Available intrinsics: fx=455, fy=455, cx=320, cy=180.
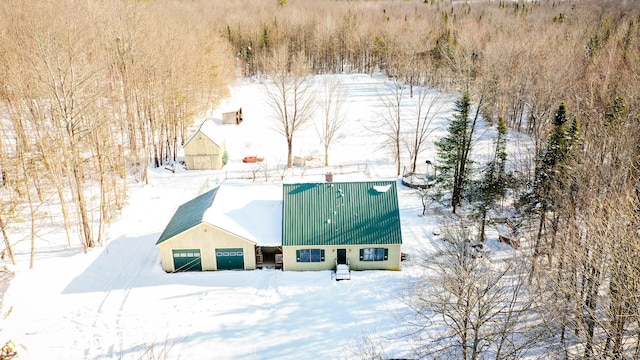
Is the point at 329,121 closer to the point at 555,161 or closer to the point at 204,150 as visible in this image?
the point at 204,150

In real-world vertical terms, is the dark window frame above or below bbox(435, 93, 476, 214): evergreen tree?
below

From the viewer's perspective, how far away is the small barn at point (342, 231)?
25.1 metres

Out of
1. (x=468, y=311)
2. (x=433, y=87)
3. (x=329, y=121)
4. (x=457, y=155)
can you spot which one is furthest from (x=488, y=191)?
(x=433, y=87)

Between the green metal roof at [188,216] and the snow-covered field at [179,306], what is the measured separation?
2084 millimetres

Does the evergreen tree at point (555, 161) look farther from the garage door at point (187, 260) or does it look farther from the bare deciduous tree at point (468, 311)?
the garage door at point (187, 260)

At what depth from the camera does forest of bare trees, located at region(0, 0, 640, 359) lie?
17.1 meters

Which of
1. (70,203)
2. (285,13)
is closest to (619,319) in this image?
(70,203)

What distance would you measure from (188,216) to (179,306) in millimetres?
5819

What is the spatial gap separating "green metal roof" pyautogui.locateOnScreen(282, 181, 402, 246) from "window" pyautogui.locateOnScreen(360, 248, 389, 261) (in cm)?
57

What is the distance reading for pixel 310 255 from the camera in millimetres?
25344

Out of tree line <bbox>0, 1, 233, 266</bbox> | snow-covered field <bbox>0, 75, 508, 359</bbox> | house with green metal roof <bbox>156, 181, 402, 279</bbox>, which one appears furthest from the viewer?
tree line <bbox>0, 1, 233, 266</bbox>

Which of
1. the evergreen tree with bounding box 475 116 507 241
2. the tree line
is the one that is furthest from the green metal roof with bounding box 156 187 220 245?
the evergreen tree with bounding box 475 116 507 241

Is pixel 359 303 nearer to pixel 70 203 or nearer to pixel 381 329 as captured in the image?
pixel 381 329

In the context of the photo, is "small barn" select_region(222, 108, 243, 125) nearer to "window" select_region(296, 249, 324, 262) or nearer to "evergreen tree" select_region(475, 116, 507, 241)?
"window" select_region(296, 249, 324, 262)
